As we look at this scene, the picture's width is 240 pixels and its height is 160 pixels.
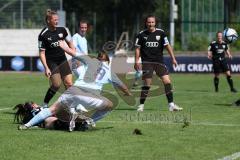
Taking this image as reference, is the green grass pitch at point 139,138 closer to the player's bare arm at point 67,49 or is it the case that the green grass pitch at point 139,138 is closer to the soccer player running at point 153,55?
the soccer player running at point 153,55

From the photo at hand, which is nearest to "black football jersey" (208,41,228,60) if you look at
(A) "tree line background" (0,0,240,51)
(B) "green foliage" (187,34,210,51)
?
(A) "tree line background" (0,0,240,51)

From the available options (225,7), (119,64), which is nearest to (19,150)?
(119,64)

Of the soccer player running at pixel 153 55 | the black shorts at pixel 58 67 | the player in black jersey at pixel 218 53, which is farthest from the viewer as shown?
the player in black jersey at pixel 218 53

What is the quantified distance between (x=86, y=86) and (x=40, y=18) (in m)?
32.6

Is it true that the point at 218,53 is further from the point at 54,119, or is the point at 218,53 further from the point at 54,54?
the point at 54,119

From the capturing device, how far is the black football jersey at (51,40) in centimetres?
1446

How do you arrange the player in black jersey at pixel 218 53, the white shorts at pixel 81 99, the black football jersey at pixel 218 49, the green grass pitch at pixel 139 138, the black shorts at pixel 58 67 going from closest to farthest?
the green grass pitch at pixel 139 138
the white shorts at pixel 81 99
the black shorts at pixel 58 67
the player in black jersey at pixel 218 53
the black football jersey at pixel 218 49

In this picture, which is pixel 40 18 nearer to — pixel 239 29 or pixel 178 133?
pixel 239 29

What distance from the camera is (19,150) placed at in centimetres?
967

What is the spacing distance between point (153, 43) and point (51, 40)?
8.75ft

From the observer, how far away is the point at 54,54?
14.8 meters

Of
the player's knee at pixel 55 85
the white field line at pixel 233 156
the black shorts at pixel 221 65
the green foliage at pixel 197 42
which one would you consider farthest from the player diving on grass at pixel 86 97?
the green foliage at pixel 197 42

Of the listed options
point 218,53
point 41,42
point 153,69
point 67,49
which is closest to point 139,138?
point 67,49

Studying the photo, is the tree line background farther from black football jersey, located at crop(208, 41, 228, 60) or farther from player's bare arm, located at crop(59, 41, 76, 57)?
player's bare arm, located at crop(59, 41, 76, 57)
